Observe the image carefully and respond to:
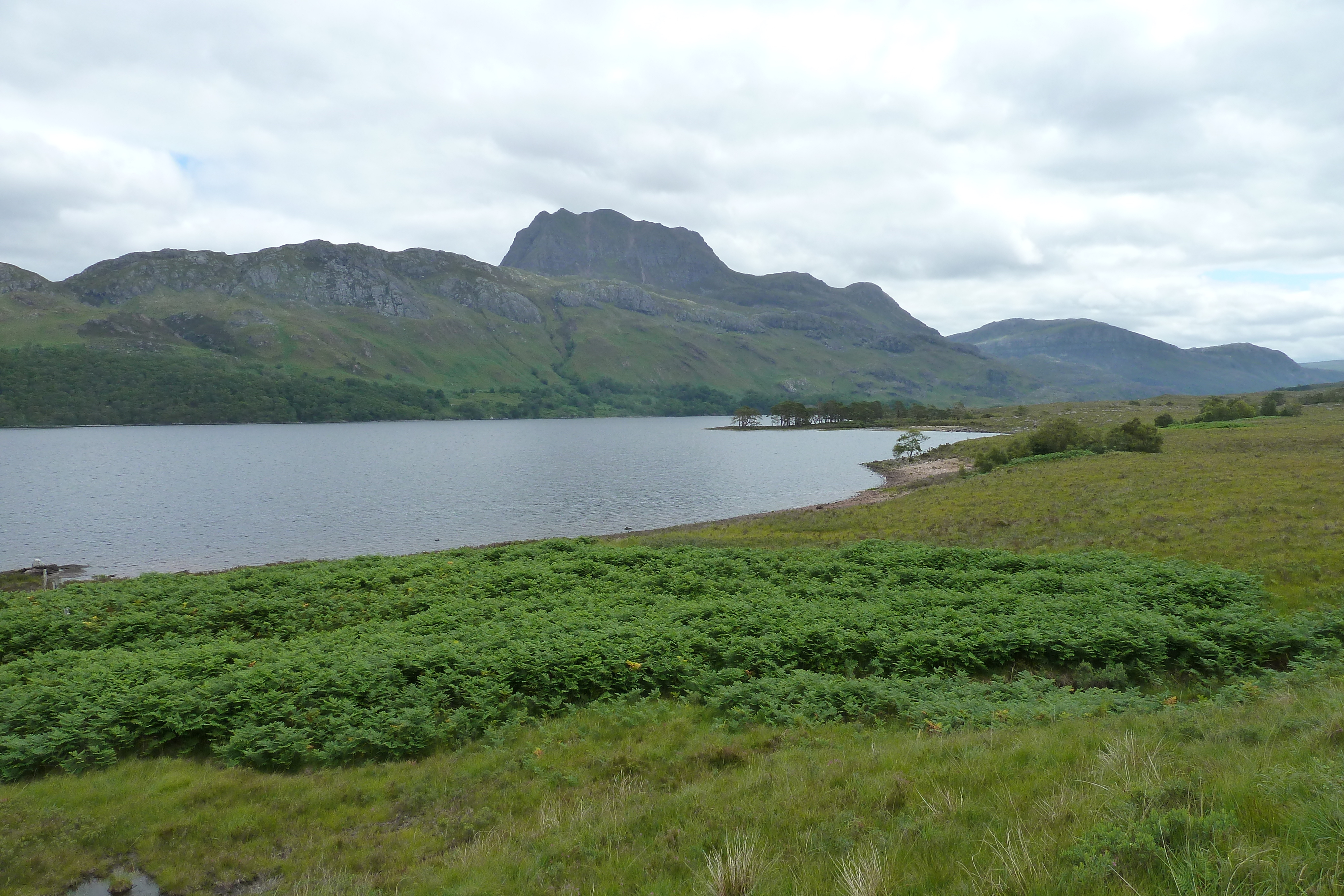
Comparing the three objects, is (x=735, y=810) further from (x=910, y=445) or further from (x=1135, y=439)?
(x=910, y=445)

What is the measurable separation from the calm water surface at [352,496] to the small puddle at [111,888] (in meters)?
45.0

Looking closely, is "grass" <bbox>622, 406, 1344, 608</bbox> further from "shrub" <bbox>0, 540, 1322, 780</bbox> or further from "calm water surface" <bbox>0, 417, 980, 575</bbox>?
"calm water surface" <bbox>0, 417, 980, 575</bbox>

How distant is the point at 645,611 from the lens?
1945 cm

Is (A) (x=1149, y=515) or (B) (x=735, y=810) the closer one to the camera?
(B) (x=735, y=810)

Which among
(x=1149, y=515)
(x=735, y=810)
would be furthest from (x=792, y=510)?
(x=735, y=810)

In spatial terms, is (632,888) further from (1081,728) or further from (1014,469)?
(1014,469)

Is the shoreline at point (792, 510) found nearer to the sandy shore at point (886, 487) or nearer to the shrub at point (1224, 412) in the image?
the sandy shore at point (886, 487)

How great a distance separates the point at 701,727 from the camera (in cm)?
1246

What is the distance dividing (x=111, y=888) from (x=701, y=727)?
29.2ft

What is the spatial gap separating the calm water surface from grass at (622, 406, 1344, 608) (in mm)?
19859

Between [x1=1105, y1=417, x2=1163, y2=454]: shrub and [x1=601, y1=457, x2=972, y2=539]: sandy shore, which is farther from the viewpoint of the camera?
[x1=1105, y1=417, x2=1163, y2=454]: shrub

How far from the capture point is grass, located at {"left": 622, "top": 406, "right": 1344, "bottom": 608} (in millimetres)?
23453

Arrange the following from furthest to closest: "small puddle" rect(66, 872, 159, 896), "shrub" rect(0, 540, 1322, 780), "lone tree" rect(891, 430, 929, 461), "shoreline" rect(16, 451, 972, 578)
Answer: "lone tree" rect(891, 430, 929, 461), "shoreline" rect(16, 451, 972, 578), "shrub" rect(0, 540, 1322, 780), "small puddle" rect(66, 872, 159, 896)

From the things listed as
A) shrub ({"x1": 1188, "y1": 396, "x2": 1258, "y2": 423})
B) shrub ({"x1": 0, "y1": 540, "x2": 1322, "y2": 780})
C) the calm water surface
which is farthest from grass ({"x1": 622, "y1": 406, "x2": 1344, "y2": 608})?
→ shrub ({"x1": 1188, "y1": 396, "x2": 1258, "y2": 423})
